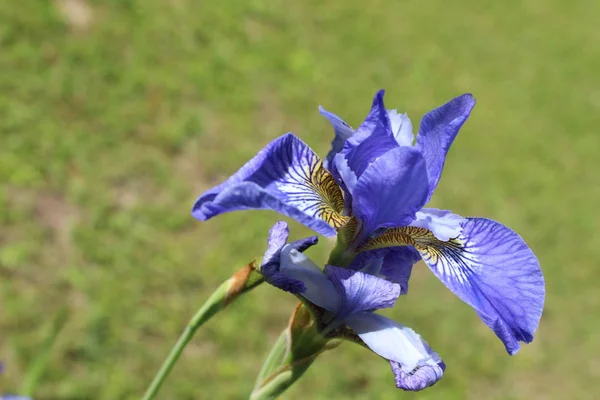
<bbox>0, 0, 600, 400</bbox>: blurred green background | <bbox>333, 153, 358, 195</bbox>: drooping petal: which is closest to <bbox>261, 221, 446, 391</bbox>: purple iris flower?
<bbox>333, 153, 358, 195</bbox>: drooping petal

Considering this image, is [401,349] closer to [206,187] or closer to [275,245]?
[275,245]

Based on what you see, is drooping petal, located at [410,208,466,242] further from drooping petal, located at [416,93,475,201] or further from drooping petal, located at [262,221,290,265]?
drooping petal, located at [262,221,290,265]

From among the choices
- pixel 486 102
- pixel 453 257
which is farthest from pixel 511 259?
pixel 486 102

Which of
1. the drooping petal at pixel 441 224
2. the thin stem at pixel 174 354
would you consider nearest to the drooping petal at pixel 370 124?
the drooping petal at pixel 441 224

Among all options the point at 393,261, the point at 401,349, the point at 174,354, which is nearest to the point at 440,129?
the point at 393,261

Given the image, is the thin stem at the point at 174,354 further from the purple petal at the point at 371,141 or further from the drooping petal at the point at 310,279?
the purple petal at the point at 371,141
